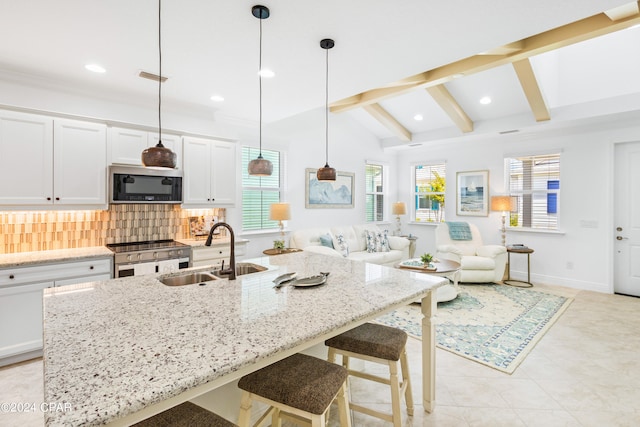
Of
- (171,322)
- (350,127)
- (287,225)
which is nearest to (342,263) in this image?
(171,322)

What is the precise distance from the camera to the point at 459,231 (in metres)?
5.70

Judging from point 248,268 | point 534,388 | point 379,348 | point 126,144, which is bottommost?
point 534,388

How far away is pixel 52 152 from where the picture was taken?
10.2 ft

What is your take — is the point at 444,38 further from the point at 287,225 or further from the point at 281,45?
the point at 287,225

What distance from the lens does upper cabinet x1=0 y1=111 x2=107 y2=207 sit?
2.91 m

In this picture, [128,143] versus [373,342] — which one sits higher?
[128,143]

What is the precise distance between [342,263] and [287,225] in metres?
2.91

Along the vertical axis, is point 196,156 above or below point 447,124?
below

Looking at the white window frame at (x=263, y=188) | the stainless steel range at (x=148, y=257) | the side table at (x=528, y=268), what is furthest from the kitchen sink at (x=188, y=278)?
the side table at (x=528, y=268)

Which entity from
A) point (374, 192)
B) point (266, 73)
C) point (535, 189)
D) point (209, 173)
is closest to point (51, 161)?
point (209, 173)

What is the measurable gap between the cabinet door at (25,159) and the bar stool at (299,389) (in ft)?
9.99

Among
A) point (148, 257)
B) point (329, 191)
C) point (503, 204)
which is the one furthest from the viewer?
point (329, 191)

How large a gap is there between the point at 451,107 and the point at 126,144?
4.61 m

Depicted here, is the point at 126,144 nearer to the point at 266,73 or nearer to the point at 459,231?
the point at 266,73
